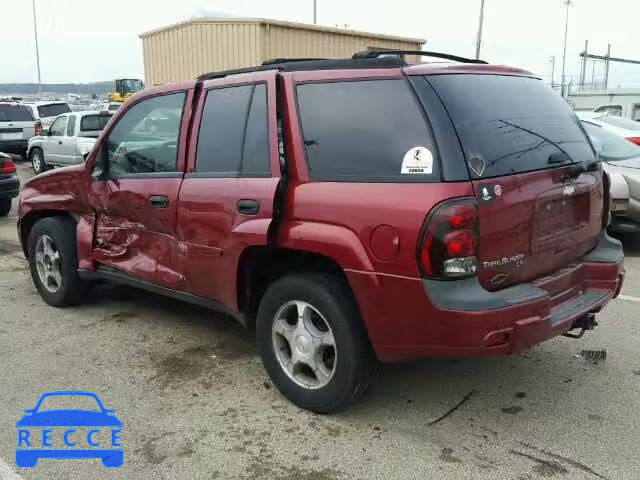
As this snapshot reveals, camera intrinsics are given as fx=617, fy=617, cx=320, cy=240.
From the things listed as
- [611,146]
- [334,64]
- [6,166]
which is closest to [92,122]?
[6,166]

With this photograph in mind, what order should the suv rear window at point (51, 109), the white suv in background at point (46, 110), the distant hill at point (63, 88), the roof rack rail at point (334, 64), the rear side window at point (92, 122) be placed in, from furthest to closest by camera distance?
the distant hill at point (63, 88) < the suv rear window at point (51, 109) < the white suv in background at point (46, 110) < the rear side window at point (92, 122) < the roof rack rail at point (334, 64)

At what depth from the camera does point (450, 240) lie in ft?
8.85

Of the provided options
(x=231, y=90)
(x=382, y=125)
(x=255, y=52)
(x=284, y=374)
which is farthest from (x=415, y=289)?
(x=255, y=52)

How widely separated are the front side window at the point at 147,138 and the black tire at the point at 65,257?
800 millimetres

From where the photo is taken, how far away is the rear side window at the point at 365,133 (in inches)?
112

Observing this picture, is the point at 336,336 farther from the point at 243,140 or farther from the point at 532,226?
the point at 243,140

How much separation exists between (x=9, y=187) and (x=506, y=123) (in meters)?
8.70

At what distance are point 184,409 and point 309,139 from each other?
5.32 ft

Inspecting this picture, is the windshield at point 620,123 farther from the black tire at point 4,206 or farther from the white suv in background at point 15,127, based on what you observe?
the white suv in background at point 15,127

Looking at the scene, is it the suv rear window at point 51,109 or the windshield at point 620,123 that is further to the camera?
the suv rear window at point 51,109

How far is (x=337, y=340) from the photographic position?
10.1 ft

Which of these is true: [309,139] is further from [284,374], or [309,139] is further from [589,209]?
[589,209]

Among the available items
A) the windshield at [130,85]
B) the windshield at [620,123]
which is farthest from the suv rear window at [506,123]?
the windshield at [130,85]

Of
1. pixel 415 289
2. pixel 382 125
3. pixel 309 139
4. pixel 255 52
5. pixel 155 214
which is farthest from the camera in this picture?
pixel 255 52
